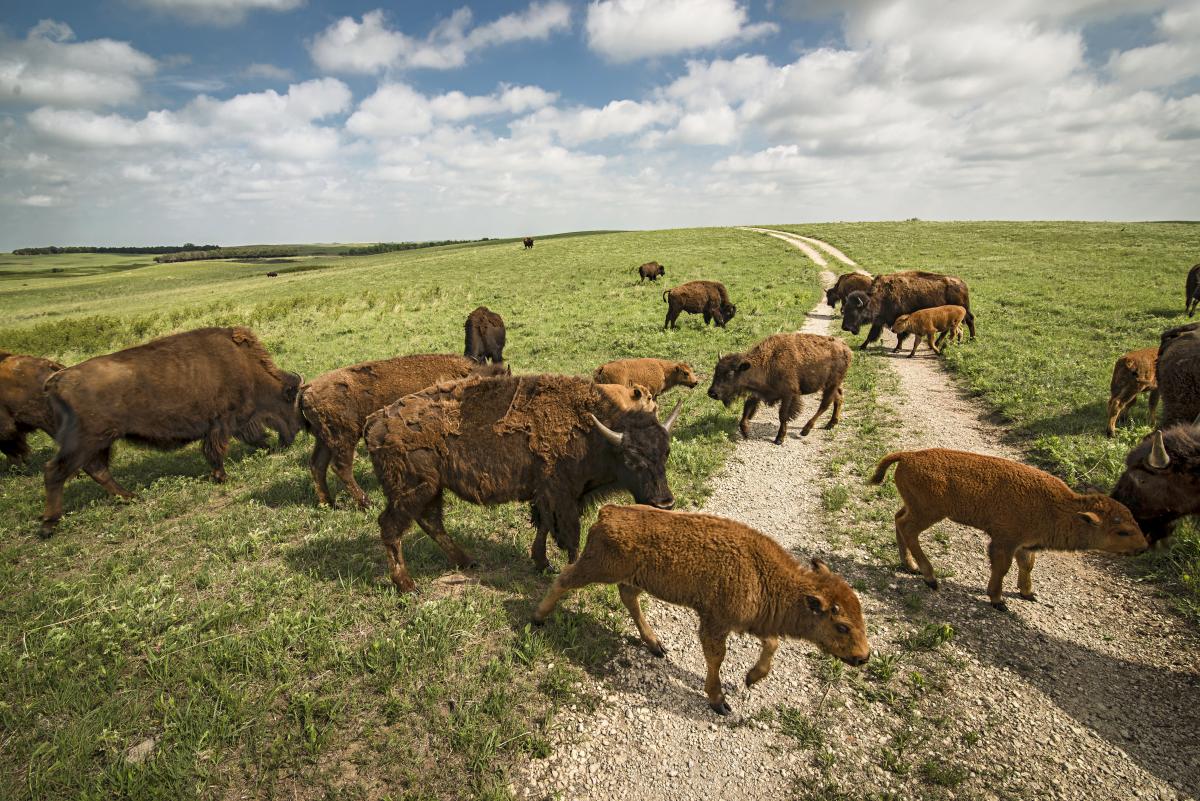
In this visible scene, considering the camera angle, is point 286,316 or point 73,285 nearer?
point 286,316

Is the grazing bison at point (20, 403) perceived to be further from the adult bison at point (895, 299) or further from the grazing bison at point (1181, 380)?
the adult bison at point (895, 299)

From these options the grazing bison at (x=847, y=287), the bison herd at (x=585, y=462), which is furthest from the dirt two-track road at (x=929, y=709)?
the grazing bison at (x=847, y=287)

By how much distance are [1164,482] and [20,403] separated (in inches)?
639

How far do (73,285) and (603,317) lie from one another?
260ft

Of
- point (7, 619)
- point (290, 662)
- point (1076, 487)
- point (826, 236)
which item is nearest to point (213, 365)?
point (7, 619)

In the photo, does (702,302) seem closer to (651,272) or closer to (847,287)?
(847,287)

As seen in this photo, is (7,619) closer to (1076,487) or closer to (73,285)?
(1076,487)

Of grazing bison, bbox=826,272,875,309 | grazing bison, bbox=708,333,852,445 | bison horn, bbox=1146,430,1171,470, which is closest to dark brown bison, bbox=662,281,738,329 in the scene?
grazing bison, bbox=826,272,875,309

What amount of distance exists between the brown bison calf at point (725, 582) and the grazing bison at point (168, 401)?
6.03 metres

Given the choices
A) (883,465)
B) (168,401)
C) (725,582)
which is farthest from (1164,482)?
(168,401)

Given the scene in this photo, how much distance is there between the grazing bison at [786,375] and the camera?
9.69 meters

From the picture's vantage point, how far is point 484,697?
4.05 meters

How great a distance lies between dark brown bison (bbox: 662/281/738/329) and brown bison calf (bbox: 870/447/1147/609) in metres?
14.5

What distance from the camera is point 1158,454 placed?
15.4 feet
